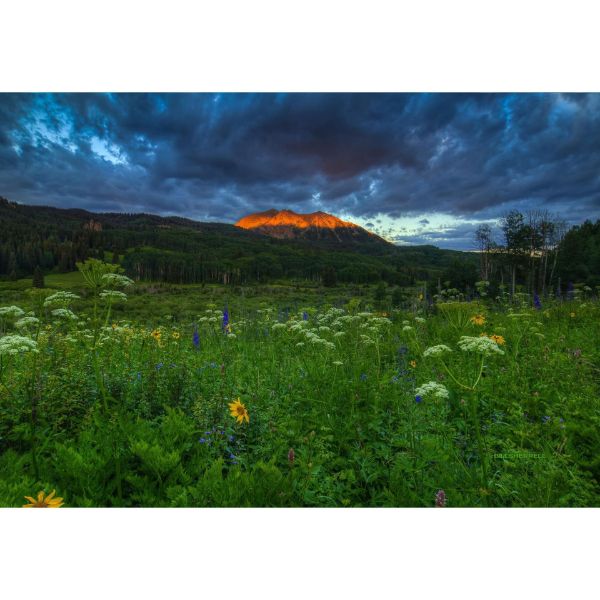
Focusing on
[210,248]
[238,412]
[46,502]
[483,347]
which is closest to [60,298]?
[46,502]

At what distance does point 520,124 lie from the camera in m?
3.99

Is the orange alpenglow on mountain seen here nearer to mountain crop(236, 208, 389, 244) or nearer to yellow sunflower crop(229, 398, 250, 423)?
mountain crop(236, 208, 389, 244)

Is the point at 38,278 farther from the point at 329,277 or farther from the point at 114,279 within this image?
the point at 329,277

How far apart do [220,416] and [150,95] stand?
3971mm

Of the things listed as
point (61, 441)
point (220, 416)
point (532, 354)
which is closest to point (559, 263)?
point (532, 354)

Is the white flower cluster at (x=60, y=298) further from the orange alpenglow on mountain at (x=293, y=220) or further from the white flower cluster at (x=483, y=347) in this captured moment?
the white flower cluster at (x=483, y=347)

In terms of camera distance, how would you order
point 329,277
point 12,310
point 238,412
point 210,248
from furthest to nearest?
point 329,277 → point 210,248 → point 12,310 → point 238,412

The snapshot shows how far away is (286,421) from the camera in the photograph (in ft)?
10.1

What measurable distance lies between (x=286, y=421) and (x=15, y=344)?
7.95 ft

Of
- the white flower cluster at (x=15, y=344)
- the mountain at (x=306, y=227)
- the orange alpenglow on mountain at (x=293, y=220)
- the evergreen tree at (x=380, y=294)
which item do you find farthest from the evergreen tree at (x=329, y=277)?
the white flower cluster at (x=15, y=344)

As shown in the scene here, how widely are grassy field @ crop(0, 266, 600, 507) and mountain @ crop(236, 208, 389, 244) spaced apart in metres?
1.51

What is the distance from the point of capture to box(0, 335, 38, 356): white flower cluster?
250 centimetres

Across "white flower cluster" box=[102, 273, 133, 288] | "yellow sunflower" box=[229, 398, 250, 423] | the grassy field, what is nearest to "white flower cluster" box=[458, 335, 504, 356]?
the grassy field

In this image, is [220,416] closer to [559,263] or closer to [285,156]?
[285,156]
